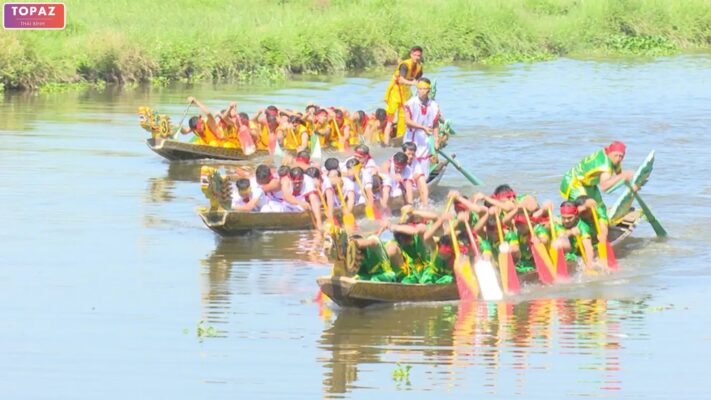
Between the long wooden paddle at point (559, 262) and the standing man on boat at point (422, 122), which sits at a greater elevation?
the standing man on boat at point (422, 122)

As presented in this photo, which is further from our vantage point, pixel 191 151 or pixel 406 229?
pixel 191 151

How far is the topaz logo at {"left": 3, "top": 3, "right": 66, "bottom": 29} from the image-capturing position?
39.0m

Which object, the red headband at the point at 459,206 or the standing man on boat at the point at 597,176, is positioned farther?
the standing man on boat at the point at 597,176

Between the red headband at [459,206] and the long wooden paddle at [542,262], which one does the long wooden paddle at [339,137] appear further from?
the red headband at [459,206]

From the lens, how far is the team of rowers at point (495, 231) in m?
15.2

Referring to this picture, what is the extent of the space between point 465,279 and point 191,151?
1216 centimetres

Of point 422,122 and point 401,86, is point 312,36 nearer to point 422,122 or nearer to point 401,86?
point 401,86

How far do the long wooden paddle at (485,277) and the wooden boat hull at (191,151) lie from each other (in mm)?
11472

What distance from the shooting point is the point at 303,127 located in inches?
1078

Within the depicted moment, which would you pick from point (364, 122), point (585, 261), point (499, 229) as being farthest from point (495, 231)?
point (364, 122)

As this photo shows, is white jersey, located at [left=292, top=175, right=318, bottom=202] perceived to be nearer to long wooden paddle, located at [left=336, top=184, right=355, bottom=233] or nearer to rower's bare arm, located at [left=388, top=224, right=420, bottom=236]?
long wooden paddle, located at [left=336, top=184, right=355, bottom=233]

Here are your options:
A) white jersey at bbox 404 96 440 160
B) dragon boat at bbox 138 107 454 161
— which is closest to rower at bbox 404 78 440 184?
white jersey at bbox 404 96 440 160

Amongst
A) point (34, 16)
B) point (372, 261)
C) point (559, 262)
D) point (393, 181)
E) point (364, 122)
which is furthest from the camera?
point (34, 16)

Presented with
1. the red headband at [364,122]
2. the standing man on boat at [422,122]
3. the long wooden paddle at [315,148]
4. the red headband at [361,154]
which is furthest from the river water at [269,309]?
the long wooden paddle at [315,148]
